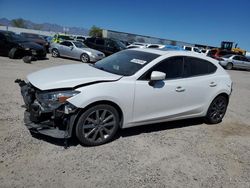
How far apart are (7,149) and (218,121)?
4.58m

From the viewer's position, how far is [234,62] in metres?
25.2

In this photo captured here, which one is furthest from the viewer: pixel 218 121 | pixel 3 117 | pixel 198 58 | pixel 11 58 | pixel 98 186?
pixel 11 58

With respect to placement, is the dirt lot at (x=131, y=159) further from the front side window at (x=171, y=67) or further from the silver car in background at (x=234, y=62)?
the silver car in background at (x=234, y=62)

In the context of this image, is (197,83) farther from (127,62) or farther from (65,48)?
(65,48)

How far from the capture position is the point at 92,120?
4.18 meters

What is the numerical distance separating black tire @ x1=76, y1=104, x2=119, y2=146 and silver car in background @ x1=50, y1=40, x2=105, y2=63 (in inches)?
536

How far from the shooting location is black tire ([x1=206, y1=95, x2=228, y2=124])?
19.5ft

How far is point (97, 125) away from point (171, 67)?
1842 mm

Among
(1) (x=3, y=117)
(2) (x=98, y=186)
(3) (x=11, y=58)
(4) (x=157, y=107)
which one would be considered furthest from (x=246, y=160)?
(3) (x=11, y=58)

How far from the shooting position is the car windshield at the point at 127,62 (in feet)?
15.5

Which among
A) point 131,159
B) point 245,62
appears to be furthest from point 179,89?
point 245,62

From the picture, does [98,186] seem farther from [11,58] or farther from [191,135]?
[11,58]

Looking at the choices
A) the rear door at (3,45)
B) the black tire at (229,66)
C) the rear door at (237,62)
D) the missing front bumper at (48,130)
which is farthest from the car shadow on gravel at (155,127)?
the rear door at (237,62)

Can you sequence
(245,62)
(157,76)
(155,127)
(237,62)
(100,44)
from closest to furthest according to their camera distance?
(157,76) → (155,127) → (100,44) → (237,62) → (245,62)
